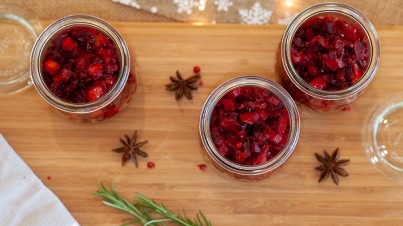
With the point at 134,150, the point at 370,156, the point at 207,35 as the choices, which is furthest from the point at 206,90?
the point at 370,156

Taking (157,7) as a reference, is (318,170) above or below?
below

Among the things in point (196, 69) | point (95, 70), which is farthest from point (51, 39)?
point (196, 69)

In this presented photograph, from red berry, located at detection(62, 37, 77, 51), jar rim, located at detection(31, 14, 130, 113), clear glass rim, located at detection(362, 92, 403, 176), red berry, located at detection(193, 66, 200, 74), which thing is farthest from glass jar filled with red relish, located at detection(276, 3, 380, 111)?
red berry, located at detection(62, 37, 77, 51)

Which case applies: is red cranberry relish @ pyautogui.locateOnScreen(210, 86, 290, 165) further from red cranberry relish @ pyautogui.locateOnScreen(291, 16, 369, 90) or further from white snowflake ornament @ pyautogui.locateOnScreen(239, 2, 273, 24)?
white snowflake ornament @ pyautogui.locateOnScreen(239, 2, 273, 24)

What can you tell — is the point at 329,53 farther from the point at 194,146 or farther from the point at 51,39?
the point at 51,39

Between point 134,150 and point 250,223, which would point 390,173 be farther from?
point 134,150

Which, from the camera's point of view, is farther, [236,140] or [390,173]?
[390,173]
